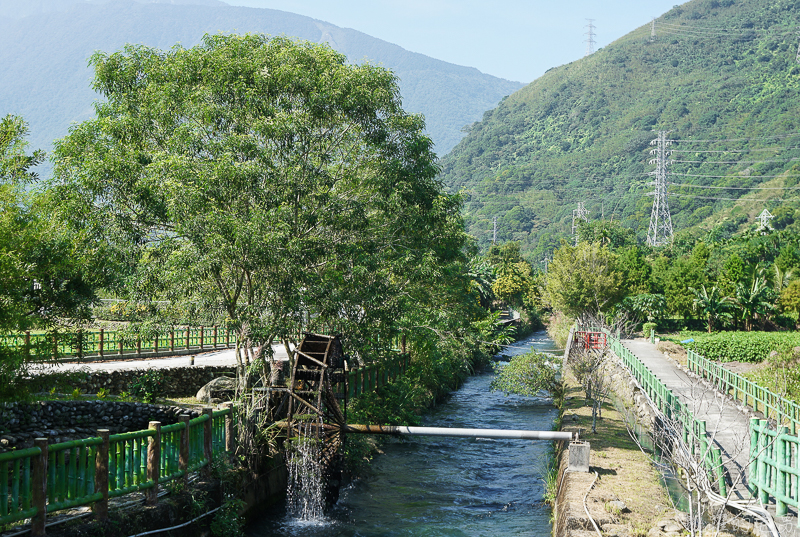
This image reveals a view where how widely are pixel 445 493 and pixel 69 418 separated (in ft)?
31.7

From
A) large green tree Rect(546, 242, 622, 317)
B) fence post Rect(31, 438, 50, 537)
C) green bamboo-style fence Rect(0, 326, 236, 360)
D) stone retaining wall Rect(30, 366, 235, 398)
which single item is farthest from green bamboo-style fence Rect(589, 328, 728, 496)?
stone retaining wall Rect(30, 366, 235, 398)

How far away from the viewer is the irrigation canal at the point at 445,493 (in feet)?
53.0

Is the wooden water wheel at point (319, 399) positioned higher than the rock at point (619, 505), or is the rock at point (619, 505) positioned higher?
the wooden water wheel at point (319, 399)

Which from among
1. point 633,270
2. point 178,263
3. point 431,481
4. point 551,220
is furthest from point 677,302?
point 551,220

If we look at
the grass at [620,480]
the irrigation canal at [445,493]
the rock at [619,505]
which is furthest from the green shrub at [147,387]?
the rock at [619,505]

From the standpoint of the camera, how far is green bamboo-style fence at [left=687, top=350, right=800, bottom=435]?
18062 mm

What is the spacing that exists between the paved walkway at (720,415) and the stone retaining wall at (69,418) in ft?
36.7

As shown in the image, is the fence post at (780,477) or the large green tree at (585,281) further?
the large green tree at (585,281)

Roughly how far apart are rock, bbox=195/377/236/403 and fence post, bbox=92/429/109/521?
8534 mm

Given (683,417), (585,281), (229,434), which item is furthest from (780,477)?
(585,281)

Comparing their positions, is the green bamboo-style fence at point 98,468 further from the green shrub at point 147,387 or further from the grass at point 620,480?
the grass at point 620,480

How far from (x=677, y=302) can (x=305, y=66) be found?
41636 mm

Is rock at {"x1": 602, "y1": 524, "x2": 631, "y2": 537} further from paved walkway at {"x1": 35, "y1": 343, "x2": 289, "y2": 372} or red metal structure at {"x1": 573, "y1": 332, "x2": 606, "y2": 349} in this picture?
red metal structure at {"x1": 573, "y1": 332, "x2": 606, "y2": 349}

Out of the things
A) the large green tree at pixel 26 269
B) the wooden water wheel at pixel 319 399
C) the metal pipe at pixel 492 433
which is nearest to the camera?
the large green tree at pixel 26 269
